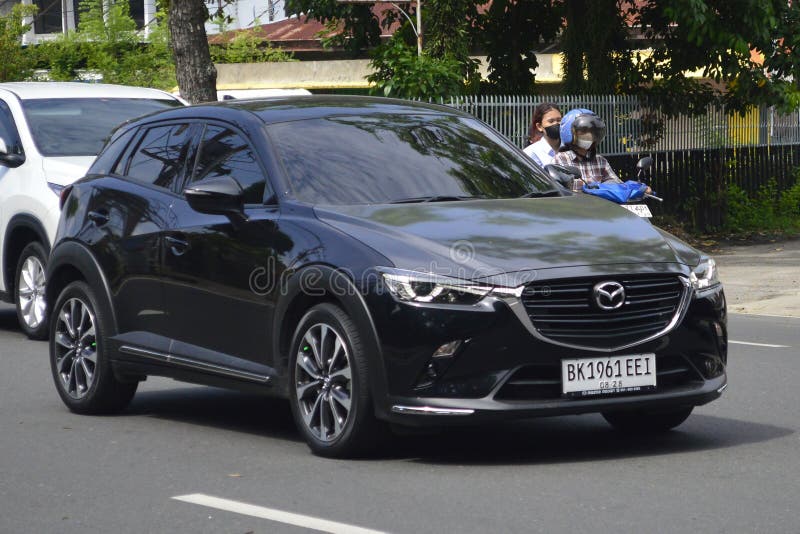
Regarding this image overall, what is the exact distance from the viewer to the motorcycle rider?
464 inches

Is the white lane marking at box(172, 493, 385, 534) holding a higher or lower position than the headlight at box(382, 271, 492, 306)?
lower

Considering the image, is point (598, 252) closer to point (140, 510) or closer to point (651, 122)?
point (140, 510)

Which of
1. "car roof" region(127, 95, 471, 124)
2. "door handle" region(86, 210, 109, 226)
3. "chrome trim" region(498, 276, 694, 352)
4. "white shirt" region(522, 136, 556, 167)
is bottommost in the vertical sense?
"chrome trim" region(498, 276, 694, 352)

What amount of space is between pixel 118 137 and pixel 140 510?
3622 mm

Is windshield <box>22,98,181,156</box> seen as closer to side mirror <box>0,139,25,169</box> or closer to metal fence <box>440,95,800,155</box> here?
side mirror <box>0,139,25,169</box>

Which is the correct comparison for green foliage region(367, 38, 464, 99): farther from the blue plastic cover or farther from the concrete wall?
the concrete wall

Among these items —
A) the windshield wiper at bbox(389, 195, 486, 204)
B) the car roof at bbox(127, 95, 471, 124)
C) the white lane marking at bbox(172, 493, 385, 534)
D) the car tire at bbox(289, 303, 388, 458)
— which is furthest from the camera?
the car roof at bbox(127, 95, 471, 124)

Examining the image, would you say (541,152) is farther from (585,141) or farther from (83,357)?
(83,357)

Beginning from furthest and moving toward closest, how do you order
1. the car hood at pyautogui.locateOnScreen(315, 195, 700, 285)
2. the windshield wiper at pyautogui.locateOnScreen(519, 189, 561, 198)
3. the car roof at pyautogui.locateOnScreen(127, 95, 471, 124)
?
the car roof at pyautogui.locateOnScreen(127, 95, 471, 124), the windshield wiper at pyautogui.locateOnScreen(519, 189, 561, 198), the car hood at pyautogui.locateOnScreen(315, 195, 700, 285)

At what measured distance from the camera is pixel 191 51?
62.4 feet

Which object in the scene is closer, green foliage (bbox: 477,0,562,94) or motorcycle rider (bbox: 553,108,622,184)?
motorcycle rider (bbox: 553,108,622,184)

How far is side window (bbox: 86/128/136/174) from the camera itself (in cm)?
936

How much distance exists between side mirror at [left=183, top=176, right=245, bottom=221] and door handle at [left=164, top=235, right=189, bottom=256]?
31cm

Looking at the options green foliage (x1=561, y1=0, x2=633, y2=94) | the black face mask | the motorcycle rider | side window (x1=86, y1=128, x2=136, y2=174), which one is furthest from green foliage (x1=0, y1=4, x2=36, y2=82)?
side window (x1=86, y1=128, x2=136, y2=174)
